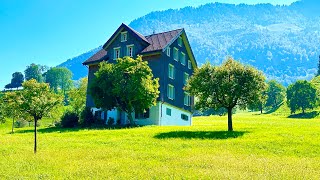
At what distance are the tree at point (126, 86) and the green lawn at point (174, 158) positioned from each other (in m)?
14.9

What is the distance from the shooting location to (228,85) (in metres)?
39.3

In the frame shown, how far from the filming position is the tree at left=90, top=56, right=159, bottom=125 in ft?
162

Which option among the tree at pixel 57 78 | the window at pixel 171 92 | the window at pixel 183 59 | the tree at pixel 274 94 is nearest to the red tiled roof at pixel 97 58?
the window at pixel 171 92

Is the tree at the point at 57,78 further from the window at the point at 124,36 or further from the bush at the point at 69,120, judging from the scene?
the bush at the point at 69,120

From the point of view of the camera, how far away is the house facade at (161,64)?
56.6 m

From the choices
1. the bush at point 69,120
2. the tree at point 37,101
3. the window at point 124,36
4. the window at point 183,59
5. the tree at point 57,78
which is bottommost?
the bush at point 69,120

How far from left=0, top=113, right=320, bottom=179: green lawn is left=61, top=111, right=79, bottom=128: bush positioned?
24.6 metres

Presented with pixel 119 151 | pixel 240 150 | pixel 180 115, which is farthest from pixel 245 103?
pixel 180 115

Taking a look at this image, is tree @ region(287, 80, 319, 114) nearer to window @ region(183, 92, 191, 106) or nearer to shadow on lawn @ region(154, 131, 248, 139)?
window @ region(183, 92, 191, 106)

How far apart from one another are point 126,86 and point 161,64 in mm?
9219

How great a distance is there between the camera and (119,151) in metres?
26.4

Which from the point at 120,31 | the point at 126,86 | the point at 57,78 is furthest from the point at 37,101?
the point at 57,78

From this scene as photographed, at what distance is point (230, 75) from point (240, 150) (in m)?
15.4

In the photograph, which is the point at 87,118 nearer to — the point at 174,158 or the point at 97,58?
the point at 97,58
